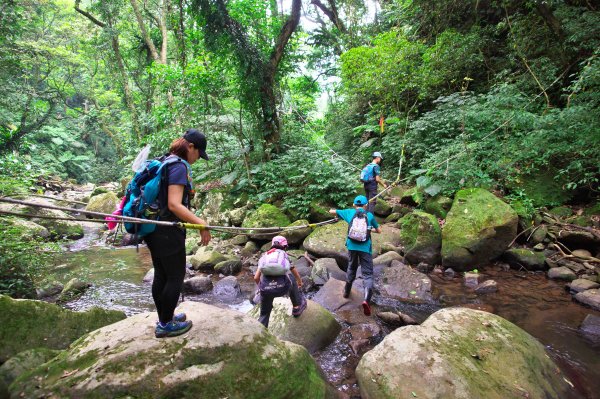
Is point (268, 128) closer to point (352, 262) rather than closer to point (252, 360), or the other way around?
point (352, 262)

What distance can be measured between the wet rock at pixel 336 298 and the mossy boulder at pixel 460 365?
2.05 meters

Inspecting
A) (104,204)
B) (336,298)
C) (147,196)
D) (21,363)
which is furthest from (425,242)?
(104,204)

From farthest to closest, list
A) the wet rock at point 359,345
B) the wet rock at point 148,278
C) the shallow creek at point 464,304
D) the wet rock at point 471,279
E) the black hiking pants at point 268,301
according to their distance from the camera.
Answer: the wet rock at point 148,278
the wet rock at point 471,279
the wet rock at point 359,345
the black hiking pants at point 268,301
the shallow creek at point 464,304

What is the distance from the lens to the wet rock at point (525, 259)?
6.48m

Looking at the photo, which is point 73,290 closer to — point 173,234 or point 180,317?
point 180,317

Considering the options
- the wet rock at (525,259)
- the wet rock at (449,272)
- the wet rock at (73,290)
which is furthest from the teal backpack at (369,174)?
the wet rock at (73,290)

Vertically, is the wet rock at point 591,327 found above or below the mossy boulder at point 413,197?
below

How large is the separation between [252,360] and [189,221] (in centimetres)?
146

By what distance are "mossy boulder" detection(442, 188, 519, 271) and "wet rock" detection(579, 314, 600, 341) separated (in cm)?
208

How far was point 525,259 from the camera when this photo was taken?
21.5 ft

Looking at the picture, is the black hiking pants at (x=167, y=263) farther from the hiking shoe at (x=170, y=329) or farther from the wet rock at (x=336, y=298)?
the wet rock at (x=336, y=298)

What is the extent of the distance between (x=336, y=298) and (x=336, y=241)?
2.24 m

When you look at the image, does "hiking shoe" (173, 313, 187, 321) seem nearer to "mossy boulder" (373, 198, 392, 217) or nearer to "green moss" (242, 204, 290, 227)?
"green moss" (242, 204, 290, 227)

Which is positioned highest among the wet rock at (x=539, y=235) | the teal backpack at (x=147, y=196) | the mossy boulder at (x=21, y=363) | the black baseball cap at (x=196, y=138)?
the black baseball cap at (x=196, y=138)
